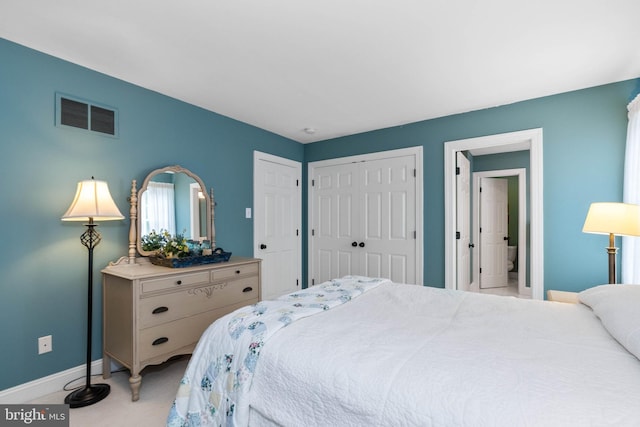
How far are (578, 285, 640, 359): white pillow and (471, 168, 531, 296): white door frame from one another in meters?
3.15

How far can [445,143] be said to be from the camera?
3.44 m

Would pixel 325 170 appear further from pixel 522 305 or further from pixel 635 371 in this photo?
pixel 635 371

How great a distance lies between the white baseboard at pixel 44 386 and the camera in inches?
78.8

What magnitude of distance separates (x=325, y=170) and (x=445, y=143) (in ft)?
5.33

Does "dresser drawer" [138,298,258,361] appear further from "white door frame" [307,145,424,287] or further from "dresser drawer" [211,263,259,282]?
"white door frame" [307,145,424,287]

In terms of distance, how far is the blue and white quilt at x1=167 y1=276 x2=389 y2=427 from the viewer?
4.17 ft

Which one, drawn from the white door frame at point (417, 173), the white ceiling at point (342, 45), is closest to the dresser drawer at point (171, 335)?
the white ceiling at point (342, 45)

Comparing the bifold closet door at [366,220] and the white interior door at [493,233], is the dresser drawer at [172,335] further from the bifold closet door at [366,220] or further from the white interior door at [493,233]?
the white interior door at [493,233]

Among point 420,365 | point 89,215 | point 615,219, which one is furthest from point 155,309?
point 615,219

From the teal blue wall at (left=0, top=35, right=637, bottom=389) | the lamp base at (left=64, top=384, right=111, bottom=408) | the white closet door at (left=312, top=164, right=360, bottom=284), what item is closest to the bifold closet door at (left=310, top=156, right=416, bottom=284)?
the white closet door at (left=312, top=164, right=360, bottom=284)

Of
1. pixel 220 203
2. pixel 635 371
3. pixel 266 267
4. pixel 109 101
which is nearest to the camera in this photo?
pixel 635 371

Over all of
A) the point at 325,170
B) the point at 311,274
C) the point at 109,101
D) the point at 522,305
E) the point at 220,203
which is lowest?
the point at 311,274

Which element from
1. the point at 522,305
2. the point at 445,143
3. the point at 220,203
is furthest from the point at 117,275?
the point at 445,143

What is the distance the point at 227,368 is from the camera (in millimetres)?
1349
